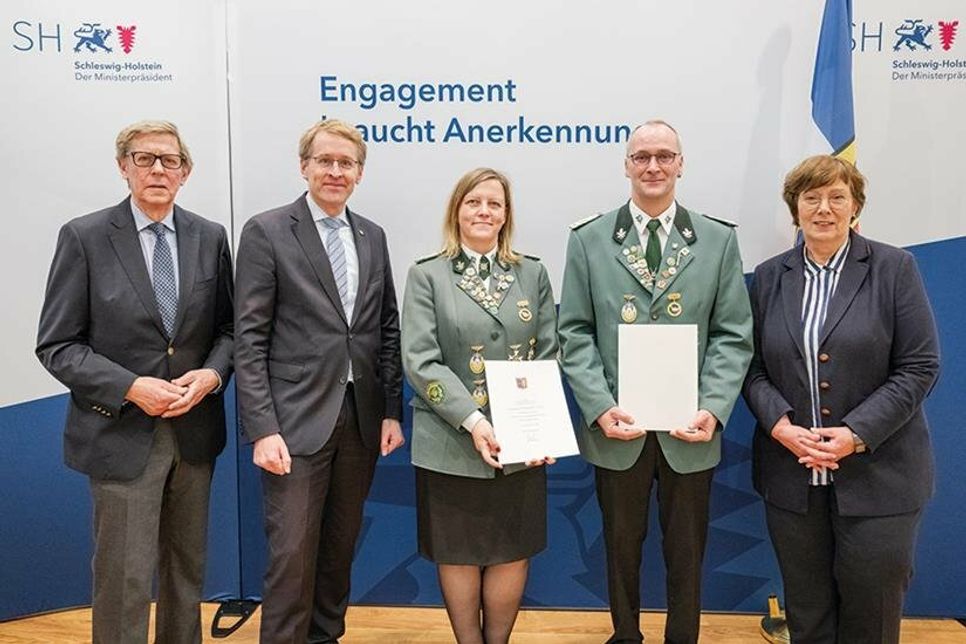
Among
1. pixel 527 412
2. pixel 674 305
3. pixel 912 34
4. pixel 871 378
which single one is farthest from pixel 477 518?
pixel 912 34

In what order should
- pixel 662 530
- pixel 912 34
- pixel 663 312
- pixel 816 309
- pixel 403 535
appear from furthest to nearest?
pixel 403 535 → pixel 912 34 → pixel 662 530 → pixel 663 312 → pixel 816 309

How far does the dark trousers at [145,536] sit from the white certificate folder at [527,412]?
961mm

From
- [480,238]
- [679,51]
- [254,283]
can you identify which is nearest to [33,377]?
[254,283]

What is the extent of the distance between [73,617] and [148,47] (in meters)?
2.34

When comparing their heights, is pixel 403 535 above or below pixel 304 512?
below

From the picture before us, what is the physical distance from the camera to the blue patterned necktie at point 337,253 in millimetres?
2539

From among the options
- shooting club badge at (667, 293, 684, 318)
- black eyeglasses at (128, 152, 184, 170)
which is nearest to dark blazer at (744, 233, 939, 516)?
shooting club badge at (667, 293, 684, 318)

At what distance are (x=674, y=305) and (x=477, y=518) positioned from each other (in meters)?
0.92

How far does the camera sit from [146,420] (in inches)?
92.4

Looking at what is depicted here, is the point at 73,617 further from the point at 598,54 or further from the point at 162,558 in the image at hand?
the point at 598,54

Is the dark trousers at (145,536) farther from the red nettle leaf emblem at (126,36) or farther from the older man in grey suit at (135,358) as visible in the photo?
the red nettle leaf emblem at (126,36)

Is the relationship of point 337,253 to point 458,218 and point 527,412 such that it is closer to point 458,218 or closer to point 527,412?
point 458,218

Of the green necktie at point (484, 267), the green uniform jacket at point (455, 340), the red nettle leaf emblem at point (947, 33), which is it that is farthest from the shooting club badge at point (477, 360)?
the red nettle leaf emblem at point (947, 33)

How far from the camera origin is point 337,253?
8.44 feet
